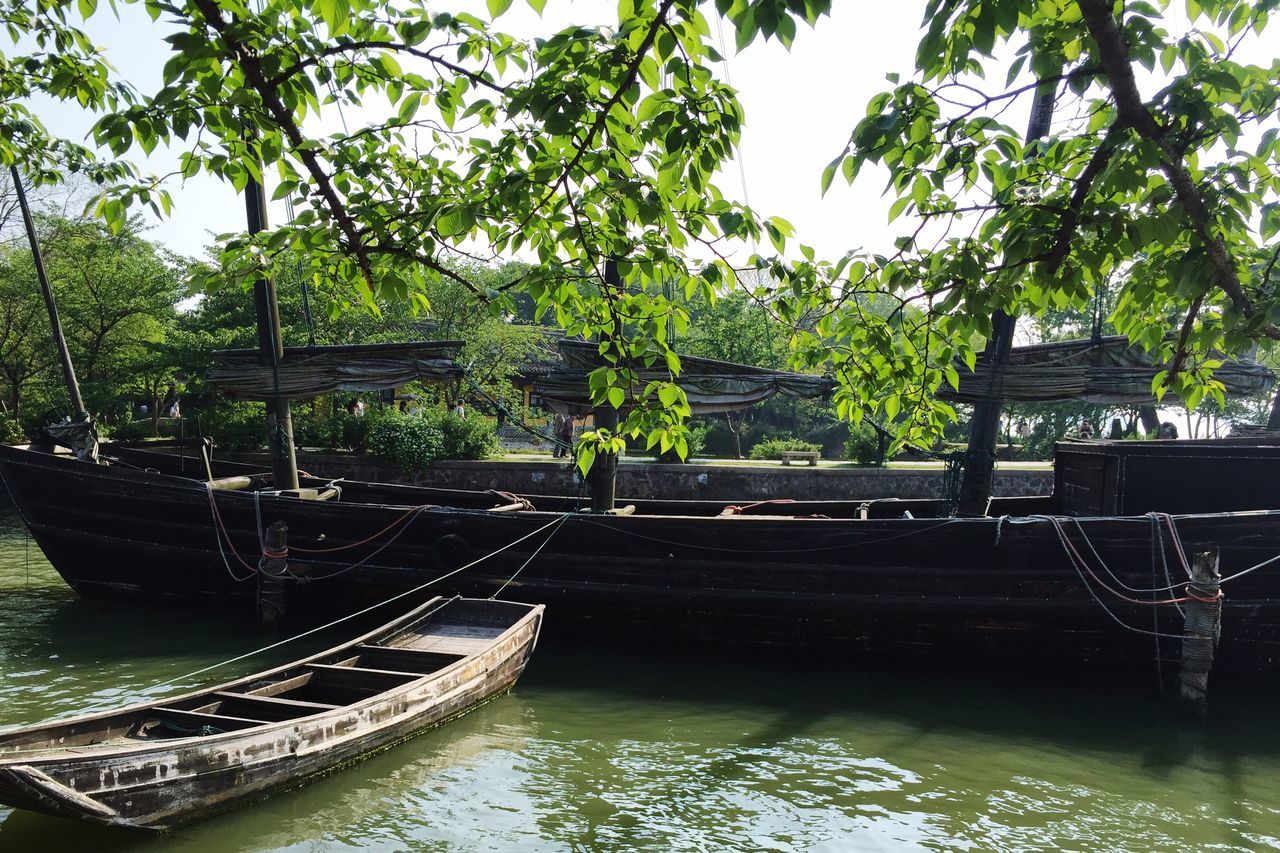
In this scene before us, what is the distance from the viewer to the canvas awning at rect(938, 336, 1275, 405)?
9992mm

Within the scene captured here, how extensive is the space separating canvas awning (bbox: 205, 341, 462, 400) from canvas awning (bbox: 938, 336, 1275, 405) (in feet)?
20.8

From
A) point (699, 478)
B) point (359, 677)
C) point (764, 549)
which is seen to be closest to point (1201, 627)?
point (764, 549)

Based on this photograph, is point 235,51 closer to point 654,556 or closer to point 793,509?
point 654,556

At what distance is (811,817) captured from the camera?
5781 mm

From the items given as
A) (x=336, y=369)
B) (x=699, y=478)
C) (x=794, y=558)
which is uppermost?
(x=336, y=369)

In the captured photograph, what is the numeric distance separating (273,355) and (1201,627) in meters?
10.6

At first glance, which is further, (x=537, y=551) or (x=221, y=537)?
(x=221, y=537)

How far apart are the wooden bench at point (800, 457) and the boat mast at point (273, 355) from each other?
39.3ft

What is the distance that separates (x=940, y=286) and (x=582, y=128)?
1.13m

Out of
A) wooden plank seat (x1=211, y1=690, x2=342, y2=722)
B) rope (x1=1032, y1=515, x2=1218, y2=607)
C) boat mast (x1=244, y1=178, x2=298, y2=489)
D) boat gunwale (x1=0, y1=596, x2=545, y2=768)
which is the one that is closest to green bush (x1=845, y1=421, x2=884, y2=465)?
rope (x1=1032, y1=515, x2=1218, y2=607)

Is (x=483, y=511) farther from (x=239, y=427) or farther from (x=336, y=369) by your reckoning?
(x=239, y=427)

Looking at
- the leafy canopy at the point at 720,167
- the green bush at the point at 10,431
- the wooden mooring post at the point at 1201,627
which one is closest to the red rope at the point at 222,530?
the leafy canopy at the point at 720,167

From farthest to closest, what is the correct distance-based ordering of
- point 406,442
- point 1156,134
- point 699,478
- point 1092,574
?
1. point 406,442
2. point 699,478
3. point 1092,574
4. point 1156,134

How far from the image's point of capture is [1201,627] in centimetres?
773
